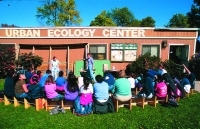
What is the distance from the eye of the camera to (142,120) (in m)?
7.43

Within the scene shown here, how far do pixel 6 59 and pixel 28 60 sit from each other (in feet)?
4.94

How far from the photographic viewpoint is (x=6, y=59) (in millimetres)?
16375

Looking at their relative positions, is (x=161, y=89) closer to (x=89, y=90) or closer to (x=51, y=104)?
(x=89, y=90)

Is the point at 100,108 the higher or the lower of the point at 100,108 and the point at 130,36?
the lower

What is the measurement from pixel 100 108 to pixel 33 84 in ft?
9.54

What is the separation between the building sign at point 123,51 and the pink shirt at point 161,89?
899 cm

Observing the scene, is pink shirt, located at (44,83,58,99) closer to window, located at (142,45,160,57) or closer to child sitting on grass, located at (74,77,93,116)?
child sitting on grass, located at (74,77,93,116)

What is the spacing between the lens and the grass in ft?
22.6

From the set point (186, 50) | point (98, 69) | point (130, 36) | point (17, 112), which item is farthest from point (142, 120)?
point (186, 50)

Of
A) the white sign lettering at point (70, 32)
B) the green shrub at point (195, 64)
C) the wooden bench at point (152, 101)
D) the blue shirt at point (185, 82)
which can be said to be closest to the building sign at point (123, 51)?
the white sign lettering at point (70, 32)

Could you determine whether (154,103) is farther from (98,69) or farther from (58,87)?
(98,69)

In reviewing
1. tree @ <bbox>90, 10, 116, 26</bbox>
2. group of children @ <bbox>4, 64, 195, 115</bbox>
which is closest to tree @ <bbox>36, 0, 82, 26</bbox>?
tree @ <bbox>90, 10, 116, 26</bbox>

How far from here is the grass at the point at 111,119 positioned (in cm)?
688

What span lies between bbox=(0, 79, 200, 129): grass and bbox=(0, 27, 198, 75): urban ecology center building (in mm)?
9012
